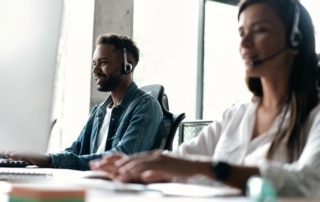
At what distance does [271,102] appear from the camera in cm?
155

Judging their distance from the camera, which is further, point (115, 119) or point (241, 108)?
point (115, 119)

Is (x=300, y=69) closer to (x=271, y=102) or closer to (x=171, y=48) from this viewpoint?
(x=271, y=102)

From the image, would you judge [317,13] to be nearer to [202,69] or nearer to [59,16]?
[202,69]

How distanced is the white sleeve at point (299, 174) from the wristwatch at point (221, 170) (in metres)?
0.07

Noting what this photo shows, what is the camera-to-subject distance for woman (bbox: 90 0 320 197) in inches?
53.9

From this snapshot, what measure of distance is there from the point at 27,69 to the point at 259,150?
7.66 ft

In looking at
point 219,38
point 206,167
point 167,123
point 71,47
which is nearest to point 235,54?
point 219,38

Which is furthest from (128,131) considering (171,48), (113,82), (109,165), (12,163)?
(171,48)

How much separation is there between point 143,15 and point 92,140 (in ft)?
5.12

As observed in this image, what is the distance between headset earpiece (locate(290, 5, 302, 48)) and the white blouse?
20 cm

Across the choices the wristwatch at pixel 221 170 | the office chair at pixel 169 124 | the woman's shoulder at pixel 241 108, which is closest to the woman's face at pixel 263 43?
the woman's shoulder at pixel 241 108

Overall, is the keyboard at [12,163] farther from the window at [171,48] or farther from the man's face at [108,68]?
the window at [171,48]

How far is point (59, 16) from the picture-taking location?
3590 millimetres

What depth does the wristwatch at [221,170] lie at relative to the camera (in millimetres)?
1128
